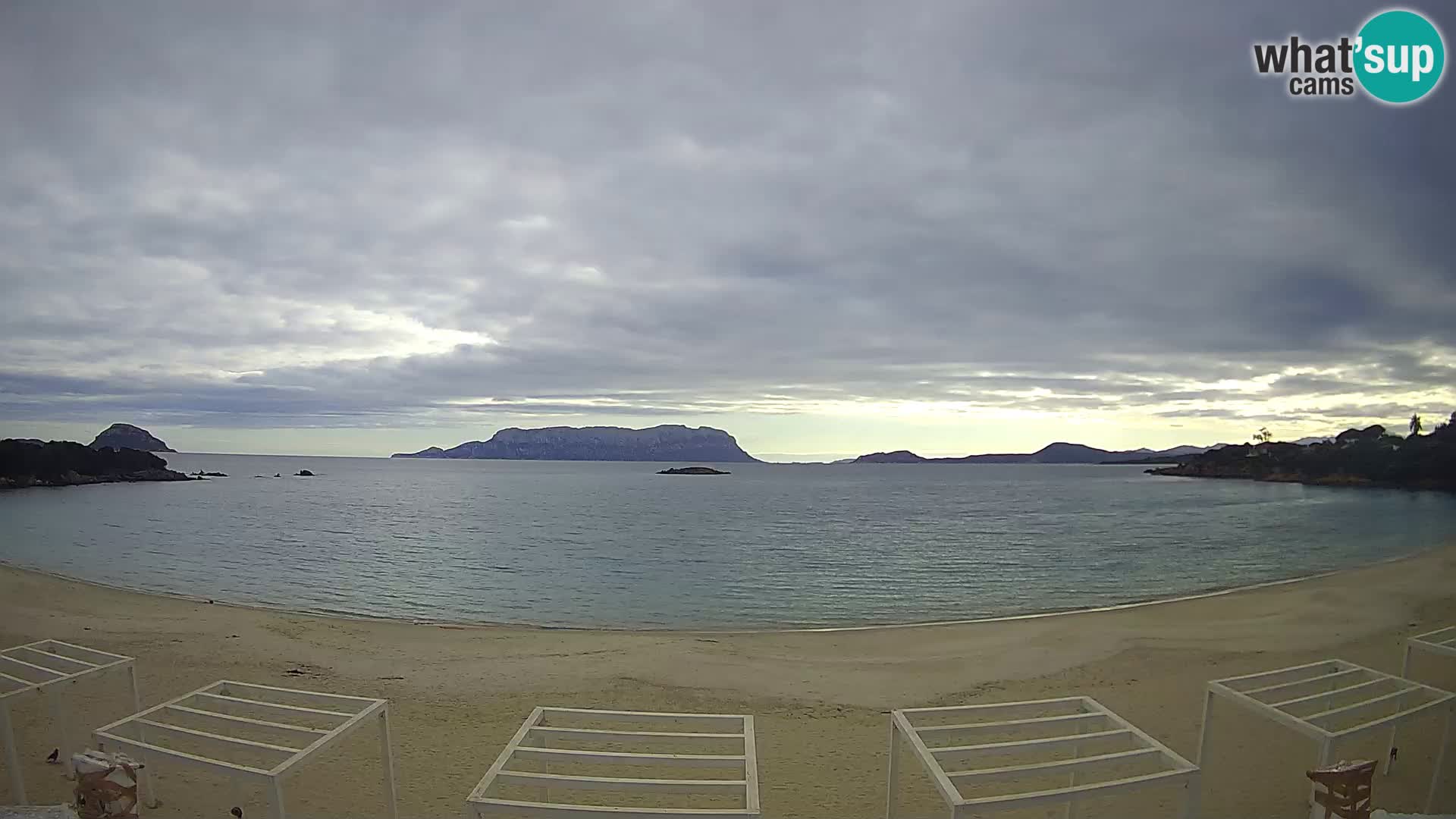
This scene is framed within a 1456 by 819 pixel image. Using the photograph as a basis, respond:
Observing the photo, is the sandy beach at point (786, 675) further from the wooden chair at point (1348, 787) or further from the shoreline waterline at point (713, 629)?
the wooden chair at point (1348, 787)

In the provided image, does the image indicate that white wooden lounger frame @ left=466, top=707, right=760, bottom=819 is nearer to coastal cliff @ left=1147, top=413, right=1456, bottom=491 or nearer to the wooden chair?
the wooden chair

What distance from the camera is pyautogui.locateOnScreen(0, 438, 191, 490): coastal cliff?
5541cm

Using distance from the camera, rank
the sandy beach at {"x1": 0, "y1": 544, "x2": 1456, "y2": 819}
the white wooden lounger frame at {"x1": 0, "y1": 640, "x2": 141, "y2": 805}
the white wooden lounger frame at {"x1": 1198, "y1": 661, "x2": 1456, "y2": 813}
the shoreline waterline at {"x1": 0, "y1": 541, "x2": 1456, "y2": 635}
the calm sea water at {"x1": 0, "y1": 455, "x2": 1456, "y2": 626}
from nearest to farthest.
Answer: the white wooden lounger frame at {"x1": 1198, "y1": 661, "x2": 1456, "y2": 813}, the white wooden lounger frame at {"x1": 0, "y1": 640, "x2": 141, "y2": 805}, the sandy beach at {"x1": 0, "y1": 544, "x2": 1456, "y2": 819}, the shoreline waterline at {"x1": 0, "y1": 541, "x2": 1456, "y2": 635}, the calm sea water at {"x1": 0, "y1": 455, "x2": 1456, "y2": 626}

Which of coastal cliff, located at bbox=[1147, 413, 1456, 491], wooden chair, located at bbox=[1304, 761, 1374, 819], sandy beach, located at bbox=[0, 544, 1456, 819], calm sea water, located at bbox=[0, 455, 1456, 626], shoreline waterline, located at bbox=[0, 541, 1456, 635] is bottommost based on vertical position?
calm sea water, located at bbox=[0, 455, 1456, 626]

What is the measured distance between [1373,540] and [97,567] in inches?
1793

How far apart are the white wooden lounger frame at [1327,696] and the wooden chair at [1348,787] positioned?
1.54ft

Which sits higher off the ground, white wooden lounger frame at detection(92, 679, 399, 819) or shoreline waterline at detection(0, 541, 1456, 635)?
white wooden lounger frame at detection(92, 679, 399, 819)

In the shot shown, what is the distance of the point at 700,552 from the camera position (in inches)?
1078

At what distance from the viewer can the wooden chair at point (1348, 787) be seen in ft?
10.7

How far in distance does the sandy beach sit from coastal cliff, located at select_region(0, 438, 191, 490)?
5222 cm

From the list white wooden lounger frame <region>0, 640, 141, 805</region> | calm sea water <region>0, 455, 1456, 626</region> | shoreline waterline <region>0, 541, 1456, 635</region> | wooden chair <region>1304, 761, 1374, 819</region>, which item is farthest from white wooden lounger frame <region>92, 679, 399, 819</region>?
calm sea water <region>0, 455, 1456, 626</region>

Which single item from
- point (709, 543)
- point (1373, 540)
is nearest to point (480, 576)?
point (709, 543)

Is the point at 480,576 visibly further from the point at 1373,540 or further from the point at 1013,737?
the point at 1373,540

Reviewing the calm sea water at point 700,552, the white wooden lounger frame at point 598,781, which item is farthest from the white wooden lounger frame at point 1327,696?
the calm sea water at point 700,552
